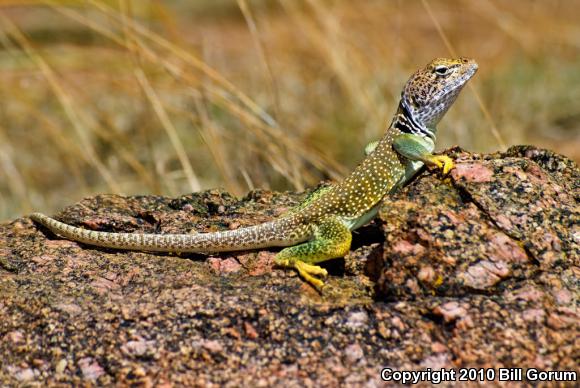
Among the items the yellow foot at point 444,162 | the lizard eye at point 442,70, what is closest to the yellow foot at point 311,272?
the yellow foot at point 444,162

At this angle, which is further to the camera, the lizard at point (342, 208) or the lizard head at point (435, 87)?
the lizard head at point (435, 87)

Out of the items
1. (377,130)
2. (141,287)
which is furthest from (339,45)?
(141,287)

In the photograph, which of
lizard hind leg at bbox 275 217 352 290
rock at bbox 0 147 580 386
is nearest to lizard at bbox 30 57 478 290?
lizard hind leg at bbox 275 217 352 290

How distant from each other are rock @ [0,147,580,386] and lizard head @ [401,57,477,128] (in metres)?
0.59

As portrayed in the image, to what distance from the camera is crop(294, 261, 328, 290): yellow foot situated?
3549 millimetres

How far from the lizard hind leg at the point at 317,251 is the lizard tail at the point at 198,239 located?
5.8 inches

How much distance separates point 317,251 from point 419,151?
0.83 meters

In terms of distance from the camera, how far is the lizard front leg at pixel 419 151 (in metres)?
3.84

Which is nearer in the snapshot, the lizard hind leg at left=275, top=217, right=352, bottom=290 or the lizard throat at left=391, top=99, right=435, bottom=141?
the lizard hind leg at left=275, top=217, right=352, bottom=290

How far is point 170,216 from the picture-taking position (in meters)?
4.42

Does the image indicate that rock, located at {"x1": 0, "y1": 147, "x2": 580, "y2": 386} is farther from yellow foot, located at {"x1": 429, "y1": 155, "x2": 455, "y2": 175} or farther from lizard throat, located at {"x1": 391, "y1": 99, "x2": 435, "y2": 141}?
lizard throat, located at {"x1": 391, "y1": 99, "x2": 435, "y2": 141}

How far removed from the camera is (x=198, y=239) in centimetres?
389

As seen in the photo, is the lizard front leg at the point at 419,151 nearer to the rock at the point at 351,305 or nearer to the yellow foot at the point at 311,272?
the rock at the point at 351,305

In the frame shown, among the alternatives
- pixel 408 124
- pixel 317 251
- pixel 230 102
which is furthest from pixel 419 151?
pixel 230 102
